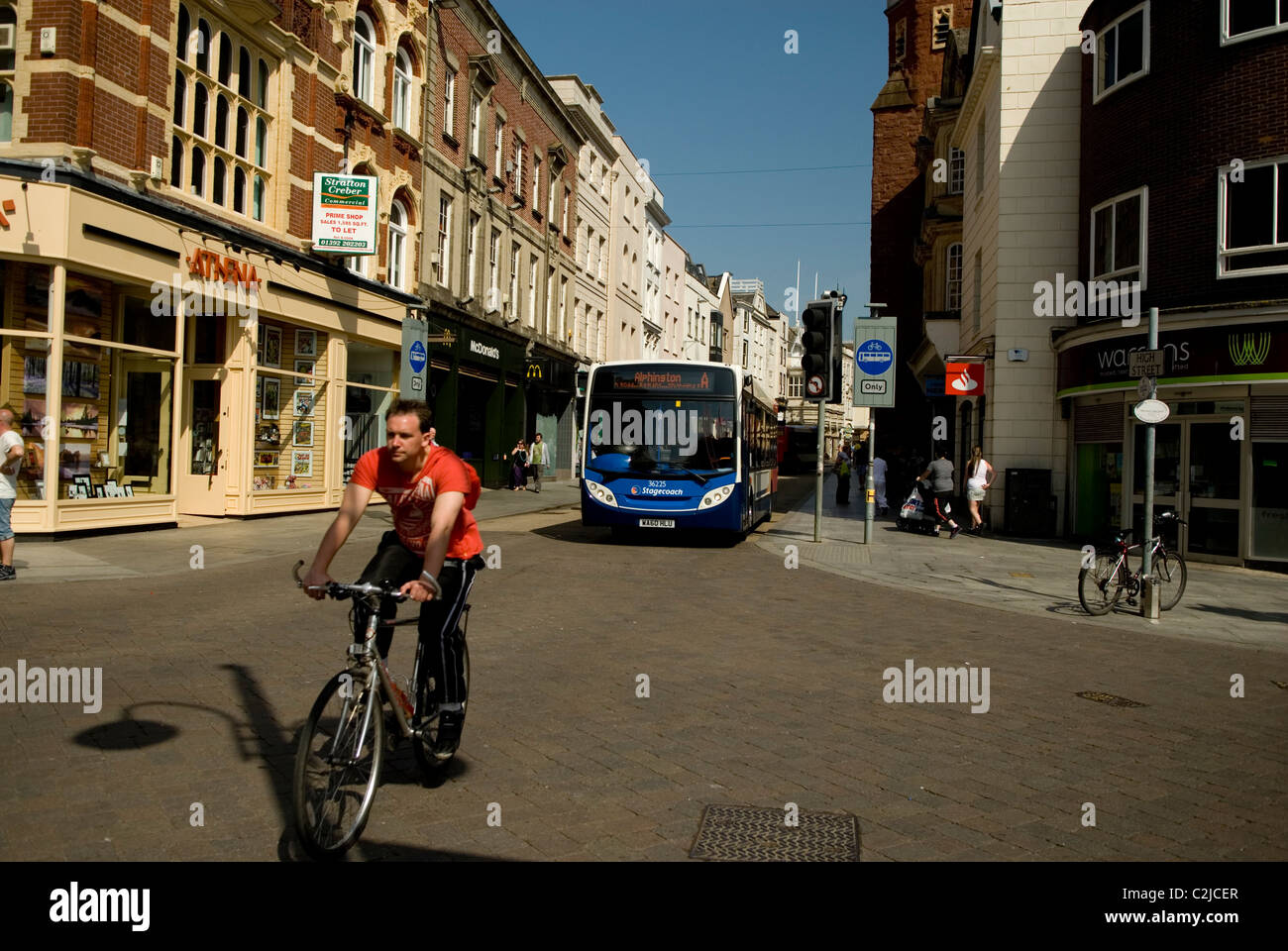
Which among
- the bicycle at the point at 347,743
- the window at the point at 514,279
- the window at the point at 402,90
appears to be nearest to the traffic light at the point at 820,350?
the window at the point at 402,90

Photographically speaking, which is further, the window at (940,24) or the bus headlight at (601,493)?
the window at (940,24)

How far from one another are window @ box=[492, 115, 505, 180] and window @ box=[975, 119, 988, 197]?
14022 millimetres

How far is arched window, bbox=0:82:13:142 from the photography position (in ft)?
45.6

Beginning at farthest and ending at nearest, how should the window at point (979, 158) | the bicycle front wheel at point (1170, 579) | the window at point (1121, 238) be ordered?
the window at point (979, 158), the window at point (1121, 238), the bicycle front wheel at point (1170, 579)

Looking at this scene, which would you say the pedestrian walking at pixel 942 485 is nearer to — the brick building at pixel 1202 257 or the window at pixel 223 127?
the brick building at pixel 1202 257

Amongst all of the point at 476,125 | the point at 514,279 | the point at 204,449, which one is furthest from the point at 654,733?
the point at 514,279

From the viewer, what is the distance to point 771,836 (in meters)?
4.21

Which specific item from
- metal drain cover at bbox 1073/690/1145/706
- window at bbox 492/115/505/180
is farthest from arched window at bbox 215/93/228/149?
metal drain cover at bbox 1073/690/1145/706

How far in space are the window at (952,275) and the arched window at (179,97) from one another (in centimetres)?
2157

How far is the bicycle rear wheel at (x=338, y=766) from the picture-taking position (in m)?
3.68

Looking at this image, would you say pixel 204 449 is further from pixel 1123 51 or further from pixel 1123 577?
pixel 1123 51
